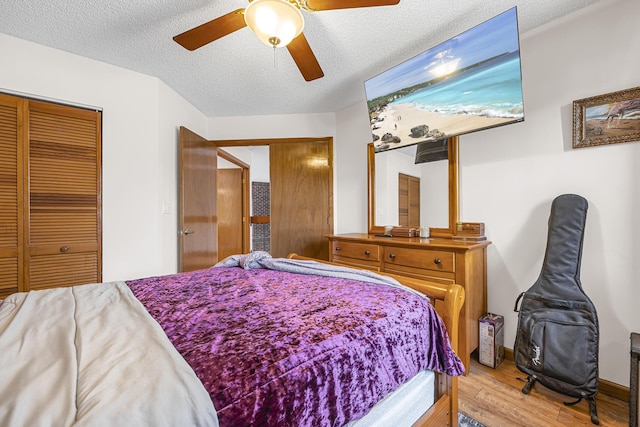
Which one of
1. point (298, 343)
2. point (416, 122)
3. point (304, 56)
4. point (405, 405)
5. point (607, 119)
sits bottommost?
point (405, 405)

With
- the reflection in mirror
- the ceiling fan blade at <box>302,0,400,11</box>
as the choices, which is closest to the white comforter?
the ceiling fan blade at <box>302,0,400,11</box>

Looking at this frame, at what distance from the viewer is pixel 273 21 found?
1317 millimetres

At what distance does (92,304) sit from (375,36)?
233cm

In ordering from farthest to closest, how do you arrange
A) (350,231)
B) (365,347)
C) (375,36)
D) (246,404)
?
(350,231)
(375,36)
(365,347)
(246,404)

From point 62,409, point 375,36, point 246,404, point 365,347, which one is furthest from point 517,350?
point 375,36

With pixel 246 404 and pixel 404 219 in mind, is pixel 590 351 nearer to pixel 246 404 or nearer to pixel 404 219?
pixel 404 219

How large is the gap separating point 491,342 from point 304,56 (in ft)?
7.66

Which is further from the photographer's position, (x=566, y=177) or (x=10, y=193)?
(x=10, y=193)

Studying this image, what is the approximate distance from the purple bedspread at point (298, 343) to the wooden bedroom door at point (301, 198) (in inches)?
82.5

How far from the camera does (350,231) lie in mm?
3420

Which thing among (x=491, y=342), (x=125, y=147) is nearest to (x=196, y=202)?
(x=125, y=147)

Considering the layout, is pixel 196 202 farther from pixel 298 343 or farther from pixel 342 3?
pixel 298 343

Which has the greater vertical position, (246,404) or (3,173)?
(3,173)

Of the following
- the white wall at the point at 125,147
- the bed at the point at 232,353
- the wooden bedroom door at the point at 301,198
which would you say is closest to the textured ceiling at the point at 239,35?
the white wall at the point at 125,147
